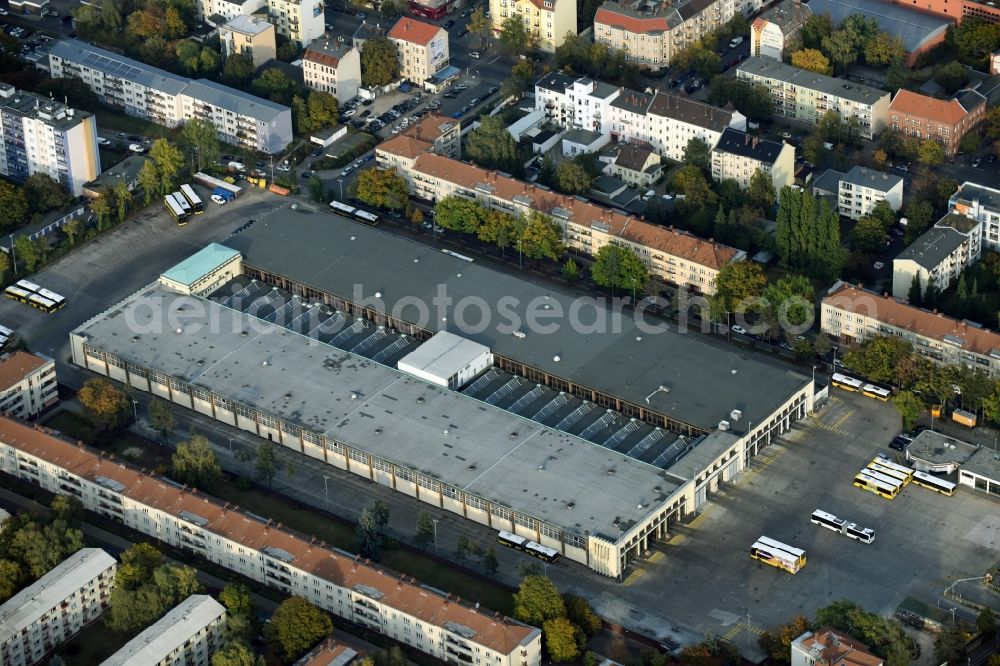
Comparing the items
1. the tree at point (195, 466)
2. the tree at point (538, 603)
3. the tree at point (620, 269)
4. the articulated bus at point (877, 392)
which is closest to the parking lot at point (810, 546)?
the articulated bus at point (877, 392)

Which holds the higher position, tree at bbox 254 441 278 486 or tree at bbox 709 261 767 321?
tree at bbox 709 261 767 321

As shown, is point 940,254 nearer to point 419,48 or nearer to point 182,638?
point 419,48

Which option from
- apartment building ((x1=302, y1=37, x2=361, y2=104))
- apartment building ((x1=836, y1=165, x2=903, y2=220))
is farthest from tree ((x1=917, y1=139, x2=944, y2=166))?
apartment building ((x1=302, y1=37, x2=361, y2=104))

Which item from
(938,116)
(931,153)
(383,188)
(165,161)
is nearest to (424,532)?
(383,188)

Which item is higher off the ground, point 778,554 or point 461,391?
point 461,391

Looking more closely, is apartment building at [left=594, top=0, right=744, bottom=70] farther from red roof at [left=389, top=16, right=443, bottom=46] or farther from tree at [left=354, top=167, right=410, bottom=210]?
tree at [left=354, top=167, right=410, bottom=210]
